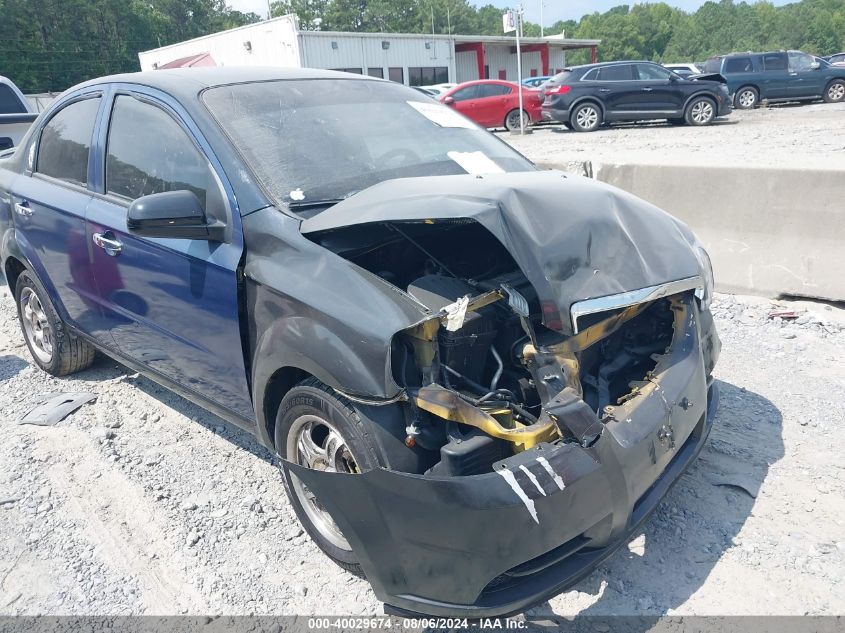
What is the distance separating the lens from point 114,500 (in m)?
3.31

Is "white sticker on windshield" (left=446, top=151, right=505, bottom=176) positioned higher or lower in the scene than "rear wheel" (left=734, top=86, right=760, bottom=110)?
higher

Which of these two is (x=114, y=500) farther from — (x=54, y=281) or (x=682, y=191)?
(x=682, y=191)

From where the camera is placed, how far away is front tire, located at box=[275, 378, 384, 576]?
239 cm

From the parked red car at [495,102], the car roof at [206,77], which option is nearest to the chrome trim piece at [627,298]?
the car roof at [206,77]

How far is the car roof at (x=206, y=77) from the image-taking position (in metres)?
3.32

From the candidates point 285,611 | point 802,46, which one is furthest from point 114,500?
point 802,46

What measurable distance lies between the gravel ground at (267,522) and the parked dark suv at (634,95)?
1448cm

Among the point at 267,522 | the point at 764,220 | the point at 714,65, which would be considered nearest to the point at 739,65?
the point at 714,65

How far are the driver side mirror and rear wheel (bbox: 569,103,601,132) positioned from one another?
53.6 ft

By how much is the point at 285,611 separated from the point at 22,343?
416cm

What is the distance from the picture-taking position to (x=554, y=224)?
2479 mm

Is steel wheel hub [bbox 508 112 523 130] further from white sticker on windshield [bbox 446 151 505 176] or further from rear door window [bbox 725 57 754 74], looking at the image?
white sticker on windshield [bbox 446 151 505 176]

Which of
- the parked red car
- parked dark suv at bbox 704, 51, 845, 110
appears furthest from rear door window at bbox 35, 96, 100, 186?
parked dark suv at bbox 704, 51, 845, 110

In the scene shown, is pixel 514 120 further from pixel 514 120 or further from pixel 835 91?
pixel 835 91
